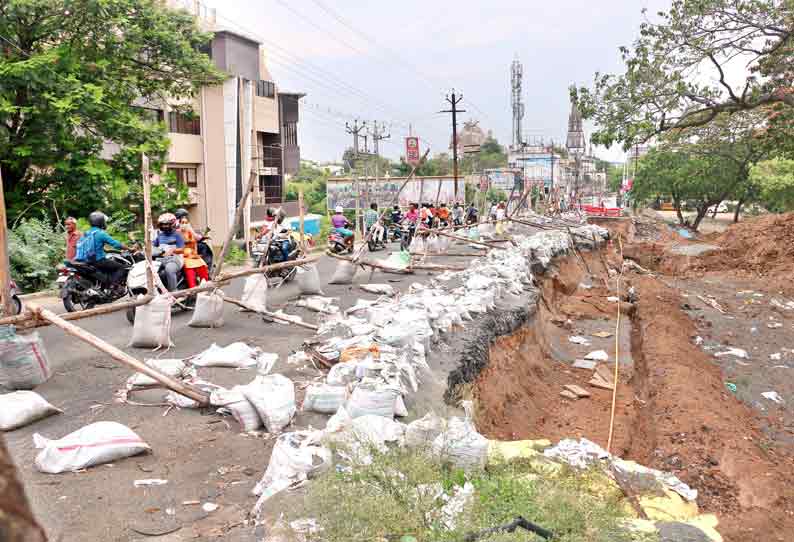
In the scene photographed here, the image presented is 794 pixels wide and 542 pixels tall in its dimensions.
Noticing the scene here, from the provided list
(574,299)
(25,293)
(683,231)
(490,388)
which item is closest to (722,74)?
(574,299)

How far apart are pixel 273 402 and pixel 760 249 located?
22555 mm

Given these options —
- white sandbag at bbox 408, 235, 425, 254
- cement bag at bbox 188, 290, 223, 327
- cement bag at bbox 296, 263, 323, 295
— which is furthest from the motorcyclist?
cement bag at bbox 188, 290, 223, 327

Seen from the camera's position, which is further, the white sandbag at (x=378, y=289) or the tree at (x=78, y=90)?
the tree at (x=78, y=90)

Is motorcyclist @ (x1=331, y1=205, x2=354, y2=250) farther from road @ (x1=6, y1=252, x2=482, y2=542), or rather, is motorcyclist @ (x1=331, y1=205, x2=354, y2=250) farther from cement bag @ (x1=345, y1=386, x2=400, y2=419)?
cement bag @ (x1=345, y1=386, x2=400, y2=419)

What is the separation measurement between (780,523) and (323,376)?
3.99 m

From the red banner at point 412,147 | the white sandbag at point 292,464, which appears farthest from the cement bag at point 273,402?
the red banner at point 412,147

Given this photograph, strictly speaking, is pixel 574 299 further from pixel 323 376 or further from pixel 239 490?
pixel 239 490

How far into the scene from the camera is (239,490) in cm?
379

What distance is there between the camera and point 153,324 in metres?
6.60

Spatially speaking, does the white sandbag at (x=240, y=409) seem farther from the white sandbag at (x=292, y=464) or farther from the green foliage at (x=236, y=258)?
the green foliage at (x=236, y=258)

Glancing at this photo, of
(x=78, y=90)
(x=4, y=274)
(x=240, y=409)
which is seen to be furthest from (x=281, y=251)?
(x=240, y=409)

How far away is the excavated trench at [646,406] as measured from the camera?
19.0ft

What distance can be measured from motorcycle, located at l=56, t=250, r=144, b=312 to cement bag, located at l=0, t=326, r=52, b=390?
2.71 meters

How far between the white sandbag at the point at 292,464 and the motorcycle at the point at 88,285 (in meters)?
5.28
